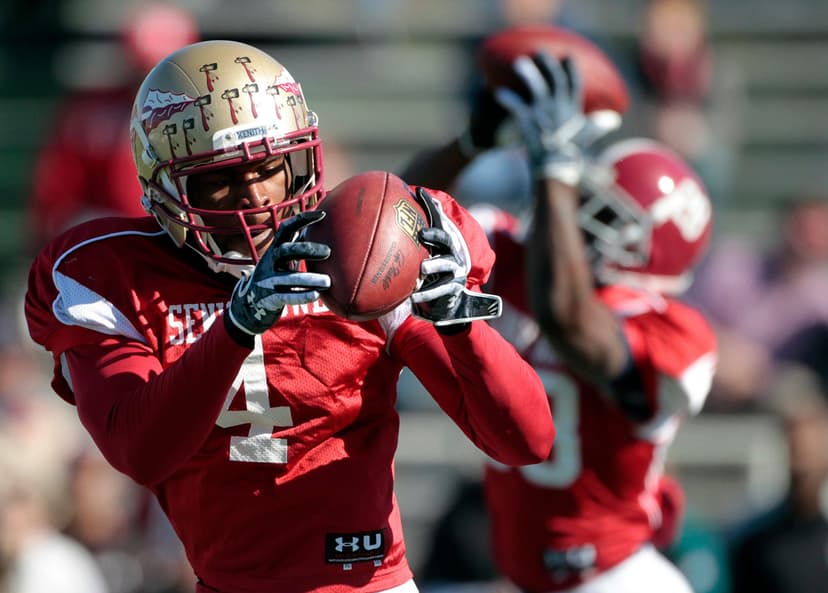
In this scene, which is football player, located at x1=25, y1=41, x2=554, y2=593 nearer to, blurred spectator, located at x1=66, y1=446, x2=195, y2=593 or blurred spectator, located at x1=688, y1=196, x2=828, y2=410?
blurred spectator, located at x1=66, y1=446, x2=195, y2=593

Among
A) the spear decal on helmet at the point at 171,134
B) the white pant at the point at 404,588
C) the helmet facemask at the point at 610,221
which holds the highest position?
the spear decal on helmet at the point at 171,134

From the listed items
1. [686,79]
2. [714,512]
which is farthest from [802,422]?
[686,79]

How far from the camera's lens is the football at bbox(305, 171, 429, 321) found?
2.36 m

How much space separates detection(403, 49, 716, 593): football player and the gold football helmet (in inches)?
50.7

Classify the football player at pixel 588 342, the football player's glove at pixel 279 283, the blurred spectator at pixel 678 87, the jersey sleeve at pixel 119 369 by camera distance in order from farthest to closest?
the blurred spectator at pixel 678 87, the football player at pixel 588 342, the jersey sleeve at pixel 119 369, the football player's glove at pixel 279 283

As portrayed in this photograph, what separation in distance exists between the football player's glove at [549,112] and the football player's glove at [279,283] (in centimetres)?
170

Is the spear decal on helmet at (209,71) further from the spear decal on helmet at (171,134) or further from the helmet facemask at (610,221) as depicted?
the helmet facemask at (610,221)

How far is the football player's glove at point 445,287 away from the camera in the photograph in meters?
2.40

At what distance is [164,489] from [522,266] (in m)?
1.64

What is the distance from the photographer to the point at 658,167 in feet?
14.1

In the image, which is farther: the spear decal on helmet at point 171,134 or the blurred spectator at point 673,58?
the blurred spectator at point 673,58

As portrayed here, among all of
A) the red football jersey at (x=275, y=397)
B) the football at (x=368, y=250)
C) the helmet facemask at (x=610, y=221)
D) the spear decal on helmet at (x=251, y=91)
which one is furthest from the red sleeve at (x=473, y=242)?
the helmet facemask at (x=610, y=221)

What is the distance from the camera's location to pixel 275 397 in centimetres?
268

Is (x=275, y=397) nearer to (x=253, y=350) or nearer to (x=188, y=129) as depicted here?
(x=253, y=350)
